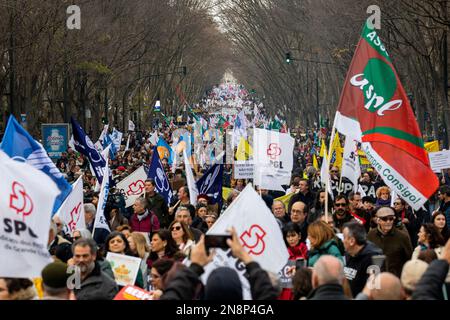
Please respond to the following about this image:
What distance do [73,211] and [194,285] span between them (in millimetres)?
5454

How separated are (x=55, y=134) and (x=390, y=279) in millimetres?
25650

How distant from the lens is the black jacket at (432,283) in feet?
19.4

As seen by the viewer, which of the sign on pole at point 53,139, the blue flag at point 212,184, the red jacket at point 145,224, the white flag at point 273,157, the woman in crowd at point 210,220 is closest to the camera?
the woman in crowd at point 210,220

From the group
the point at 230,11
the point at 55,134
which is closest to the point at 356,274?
the point at 55,134

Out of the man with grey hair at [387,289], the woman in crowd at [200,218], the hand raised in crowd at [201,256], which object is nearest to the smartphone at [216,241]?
the hand raised in crowd at [201,256]

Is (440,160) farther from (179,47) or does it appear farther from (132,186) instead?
(179,47)

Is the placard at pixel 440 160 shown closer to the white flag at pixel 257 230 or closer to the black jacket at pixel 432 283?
the white flag at pixel 257 230

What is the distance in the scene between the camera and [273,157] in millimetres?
16953

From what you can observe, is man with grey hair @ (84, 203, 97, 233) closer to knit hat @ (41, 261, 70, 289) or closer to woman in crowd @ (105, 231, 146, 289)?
woman in crowd @ (105, 231, 146, 289)

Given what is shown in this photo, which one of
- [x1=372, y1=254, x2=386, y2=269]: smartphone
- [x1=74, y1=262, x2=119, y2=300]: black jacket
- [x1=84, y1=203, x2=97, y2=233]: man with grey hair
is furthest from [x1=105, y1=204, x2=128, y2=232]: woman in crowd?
[x1=74, y1=262, x2=119, y2=300]: black jacket

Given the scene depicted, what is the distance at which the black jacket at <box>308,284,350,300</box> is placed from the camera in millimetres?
5994

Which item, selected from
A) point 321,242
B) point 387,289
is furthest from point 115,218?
point 387,289

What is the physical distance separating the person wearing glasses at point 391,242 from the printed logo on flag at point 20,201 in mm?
4231
